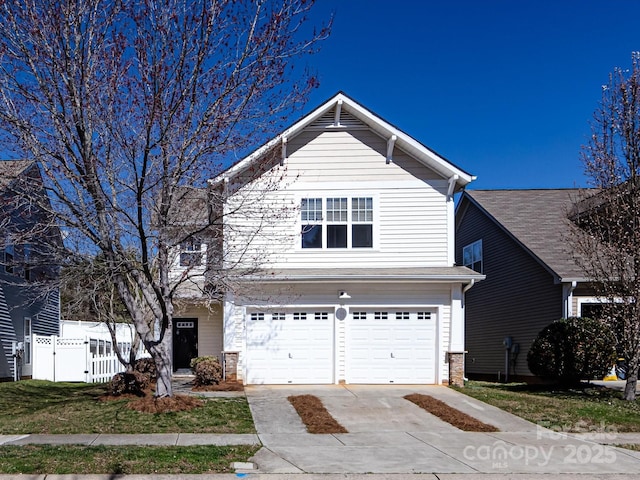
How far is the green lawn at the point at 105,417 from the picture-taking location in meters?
11.4

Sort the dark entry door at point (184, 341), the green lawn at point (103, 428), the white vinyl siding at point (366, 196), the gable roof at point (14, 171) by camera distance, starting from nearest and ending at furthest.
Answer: the green lawn at point (103, 428)
the gable roof at point (14, 171)
the white vinyl siding at point (366, 196)
the dark entry door at point (184, 341)

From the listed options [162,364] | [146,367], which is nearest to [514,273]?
[146,367]

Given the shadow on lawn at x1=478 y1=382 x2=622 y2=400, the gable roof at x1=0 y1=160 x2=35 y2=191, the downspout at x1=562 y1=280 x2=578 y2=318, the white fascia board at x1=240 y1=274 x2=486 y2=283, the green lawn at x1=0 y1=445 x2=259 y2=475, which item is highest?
the gable roof at x1=0 y1=160 x2=35 y2=191

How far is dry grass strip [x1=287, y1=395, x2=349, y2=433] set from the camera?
11930 mm

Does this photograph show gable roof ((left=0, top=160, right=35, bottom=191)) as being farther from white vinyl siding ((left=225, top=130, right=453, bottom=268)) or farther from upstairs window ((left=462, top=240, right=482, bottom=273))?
upstairs window ((left=462, top=240, right=482, bottom=273))

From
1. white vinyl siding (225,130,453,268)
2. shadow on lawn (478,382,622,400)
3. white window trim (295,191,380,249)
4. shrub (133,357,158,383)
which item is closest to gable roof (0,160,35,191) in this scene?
shrub (133,357,158,383)

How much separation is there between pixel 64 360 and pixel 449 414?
46.8 feet

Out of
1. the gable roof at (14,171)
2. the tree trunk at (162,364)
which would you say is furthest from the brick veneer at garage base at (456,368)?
the gable roof at (14,171)

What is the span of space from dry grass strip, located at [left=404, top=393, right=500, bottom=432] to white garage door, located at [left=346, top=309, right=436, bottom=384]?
2.12m

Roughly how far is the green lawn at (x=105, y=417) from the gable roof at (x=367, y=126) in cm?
783

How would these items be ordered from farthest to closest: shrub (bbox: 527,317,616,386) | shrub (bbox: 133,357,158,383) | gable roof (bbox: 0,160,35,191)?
shrub (bbox: 133,357,158,383), shrub (bbox: 527,317,616,386), gable roof (bbox: 0,160,35,191)

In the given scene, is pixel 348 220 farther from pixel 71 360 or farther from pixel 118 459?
pixel 71 360

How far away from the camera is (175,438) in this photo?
10648mm

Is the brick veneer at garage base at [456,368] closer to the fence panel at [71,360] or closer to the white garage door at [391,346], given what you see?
the white garage door at [391,346]
